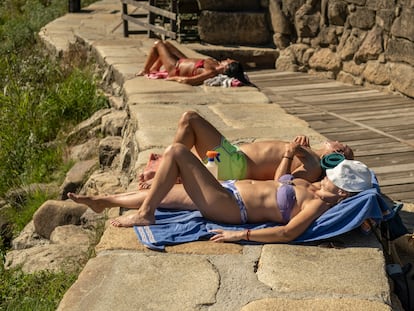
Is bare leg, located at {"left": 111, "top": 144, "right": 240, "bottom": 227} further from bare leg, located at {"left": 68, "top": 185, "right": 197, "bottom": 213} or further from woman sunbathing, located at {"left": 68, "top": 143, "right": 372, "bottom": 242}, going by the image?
bare leg, located at {"left": 68, "top": 185, "right": 197, "bottom": 213}

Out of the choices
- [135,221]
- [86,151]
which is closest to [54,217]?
[86,151]

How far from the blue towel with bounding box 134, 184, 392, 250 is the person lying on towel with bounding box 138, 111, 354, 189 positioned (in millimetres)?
512

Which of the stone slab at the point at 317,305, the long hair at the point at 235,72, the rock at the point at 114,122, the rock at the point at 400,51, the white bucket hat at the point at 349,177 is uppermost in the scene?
the white bucket hat at the point at 349,177

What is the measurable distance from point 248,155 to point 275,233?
0.97m

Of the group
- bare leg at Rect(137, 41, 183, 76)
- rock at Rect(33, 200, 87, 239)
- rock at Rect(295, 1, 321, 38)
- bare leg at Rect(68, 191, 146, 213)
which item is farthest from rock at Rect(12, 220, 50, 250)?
rock at Rect(295, 1, 321, 38)

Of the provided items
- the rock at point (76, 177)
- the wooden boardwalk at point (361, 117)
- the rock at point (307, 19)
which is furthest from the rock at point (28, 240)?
the rock at point (307, 19)

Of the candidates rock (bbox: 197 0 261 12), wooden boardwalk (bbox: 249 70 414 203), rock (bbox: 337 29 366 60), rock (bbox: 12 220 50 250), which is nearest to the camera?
wooden boardwalk (bbox: 249 70 414 203)

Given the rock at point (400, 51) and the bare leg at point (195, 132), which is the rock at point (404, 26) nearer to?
the rock at point (400, 51)

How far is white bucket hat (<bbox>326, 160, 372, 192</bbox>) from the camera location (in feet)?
12.2

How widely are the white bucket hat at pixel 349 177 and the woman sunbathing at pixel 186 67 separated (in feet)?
12.2

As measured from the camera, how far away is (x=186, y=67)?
7.63 metres

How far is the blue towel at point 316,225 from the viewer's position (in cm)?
356

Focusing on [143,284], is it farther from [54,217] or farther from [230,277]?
[54,217]

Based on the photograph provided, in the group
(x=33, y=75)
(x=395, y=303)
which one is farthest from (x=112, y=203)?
(x=33, y=75)
